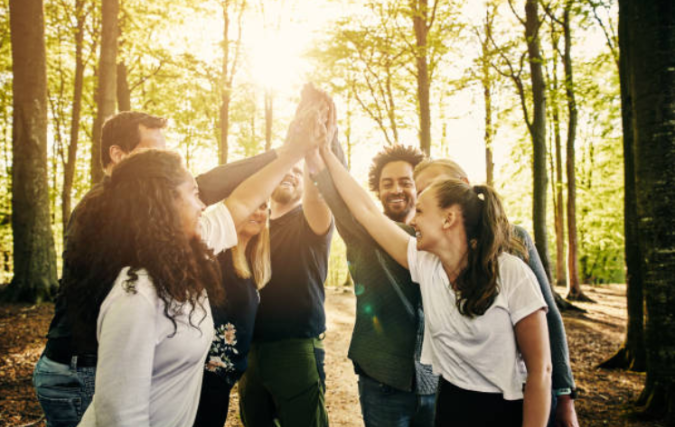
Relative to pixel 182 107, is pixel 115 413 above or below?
below

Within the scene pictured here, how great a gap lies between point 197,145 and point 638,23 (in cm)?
2329

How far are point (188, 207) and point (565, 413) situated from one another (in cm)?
225

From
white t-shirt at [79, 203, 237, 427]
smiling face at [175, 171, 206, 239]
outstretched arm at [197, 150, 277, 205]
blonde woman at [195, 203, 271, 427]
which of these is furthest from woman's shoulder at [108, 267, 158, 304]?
outstretched arm at [197, 150, 277, 205]

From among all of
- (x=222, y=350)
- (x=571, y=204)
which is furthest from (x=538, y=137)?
(x=222, y=350)

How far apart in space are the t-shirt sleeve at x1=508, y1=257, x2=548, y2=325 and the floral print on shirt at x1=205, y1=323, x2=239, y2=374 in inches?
60.8

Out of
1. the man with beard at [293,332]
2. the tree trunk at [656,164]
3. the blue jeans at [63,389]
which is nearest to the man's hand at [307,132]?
the man with beard at [293,332]

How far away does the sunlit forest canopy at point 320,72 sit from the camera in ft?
44.4

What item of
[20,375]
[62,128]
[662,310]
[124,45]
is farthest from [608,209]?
[62,128]

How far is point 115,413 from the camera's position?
1381 millimetres

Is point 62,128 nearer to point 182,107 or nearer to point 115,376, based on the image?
point 182,107

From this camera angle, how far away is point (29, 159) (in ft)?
29.1

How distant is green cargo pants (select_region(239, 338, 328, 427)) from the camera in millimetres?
2857

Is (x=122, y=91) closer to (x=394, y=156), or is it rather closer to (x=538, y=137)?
(x=538, y=137)

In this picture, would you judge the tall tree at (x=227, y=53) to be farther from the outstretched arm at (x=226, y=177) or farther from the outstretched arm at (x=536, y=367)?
the outstretched arm at (x=536, y=367)
